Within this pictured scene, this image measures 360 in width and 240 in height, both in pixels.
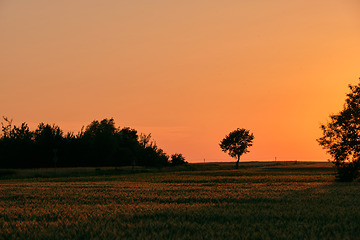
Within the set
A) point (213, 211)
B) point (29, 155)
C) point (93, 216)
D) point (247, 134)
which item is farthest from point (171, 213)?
point (247, 134)

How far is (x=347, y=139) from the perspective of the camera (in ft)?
173

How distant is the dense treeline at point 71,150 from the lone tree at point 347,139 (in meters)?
52.5

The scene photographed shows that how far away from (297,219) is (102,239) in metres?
8.03

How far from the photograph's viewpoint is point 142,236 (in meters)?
14.4

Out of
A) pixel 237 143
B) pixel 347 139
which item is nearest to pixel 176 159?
pixel 237 143

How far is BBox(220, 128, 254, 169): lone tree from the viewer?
13038cm

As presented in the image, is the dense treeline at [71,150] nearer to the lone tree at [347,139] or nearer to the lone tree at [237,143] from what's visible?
the lone tree at [237,143]

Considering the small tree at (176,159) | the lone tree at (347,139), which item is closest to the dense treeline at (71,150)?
the small tree at (176,159)

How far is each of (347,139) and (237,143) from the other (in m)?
78.1

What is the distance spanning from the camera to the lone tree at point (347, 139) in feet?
172

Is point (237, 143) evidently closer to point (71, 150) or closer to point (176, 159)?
point (176, 159)

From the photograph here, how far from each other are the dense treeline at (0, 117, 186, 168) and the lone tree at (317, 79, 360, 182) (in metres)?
52.5

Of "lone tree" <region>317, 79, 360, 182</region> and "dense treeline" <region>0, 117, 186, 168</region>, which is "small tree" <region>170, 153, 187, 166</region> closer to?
"dense treeline" <region>0, 117, 186, 168</region>

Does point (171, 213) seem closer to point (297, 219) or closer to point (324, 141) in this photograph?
point (297, 219)
